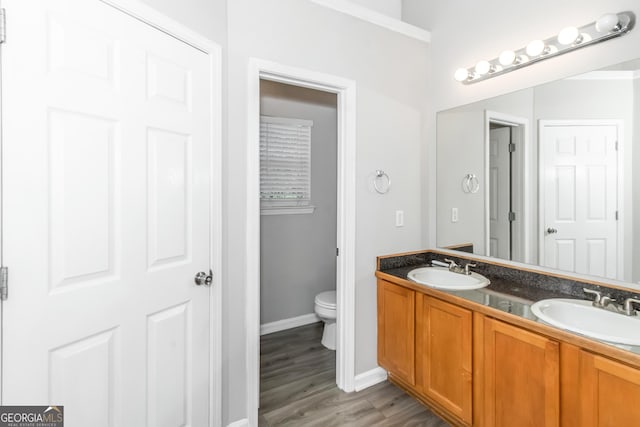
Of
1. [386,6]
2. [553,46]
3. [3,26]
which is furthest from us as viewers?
[386,6]

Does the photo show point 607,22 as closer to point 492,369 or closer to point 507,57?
point 507,57

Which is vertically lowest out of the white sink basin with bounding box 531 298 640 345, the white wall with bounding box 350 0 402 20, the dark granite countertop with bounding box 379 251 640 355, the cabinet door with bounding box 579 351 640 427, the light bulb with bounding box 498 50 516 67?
the cabinet door with bounding box 579 351 640 427

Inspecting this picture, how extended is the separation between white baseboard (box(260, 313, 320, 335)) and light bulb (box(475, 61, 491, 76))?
252 centimetres

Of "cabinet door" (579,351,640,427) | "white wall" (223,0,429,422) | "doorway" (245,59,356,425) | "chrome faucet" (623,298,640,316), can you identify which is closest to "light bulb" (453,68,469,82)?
"white wall" (223,0,429,422)

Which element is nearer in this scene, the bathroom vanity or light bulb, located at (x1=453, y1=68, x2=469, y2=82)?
the bathroom vanity

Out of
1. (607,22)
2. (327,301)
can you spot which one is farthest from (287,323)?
(607,22)

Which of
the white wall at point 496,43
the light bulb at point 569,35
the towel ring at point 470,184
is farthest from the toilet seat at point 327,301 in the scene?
the light bulb at point 569,35

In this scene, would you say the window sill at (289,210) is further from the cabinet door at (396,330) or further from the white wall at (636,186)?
the white wall at (636,186)

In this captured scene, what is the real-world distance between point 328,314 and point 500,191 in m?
1.54

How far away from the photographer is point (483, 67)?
79.6 inches

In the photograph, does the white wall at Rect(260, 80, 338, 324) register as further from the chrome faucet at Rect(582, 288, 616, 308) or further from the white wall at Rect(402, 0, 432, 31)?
the chrome faucet at Rect(582, 288, 616, 308)

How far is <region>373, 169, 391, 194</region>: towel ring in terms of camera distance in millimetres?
2236

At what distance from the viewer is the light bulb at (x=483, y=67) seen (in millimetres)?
2012

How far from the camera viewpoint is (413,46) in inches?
93.3
